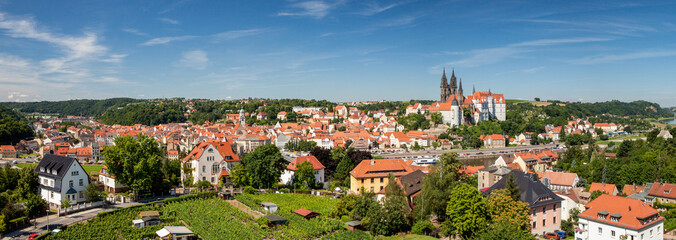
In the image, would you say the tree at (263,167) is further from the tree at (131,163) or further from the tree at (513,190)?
the tree at (513,190)

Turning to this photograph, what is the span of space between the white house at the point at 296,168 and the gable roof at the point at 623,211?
22441 mm

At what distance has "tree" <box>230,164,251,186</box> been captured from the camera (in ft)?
122

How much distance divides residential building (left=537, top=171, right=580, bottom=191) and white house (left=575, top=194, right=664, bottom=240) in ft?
52.5

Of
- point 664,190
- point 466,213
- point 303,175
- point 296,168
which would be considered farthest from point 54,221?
point 664,190

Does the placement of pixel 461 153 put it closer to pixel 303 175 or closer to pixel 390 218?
pixel 303 175

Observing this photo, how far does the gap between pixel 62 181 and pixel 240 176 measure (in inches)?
499

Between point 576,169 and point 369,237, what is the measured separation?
3377cm

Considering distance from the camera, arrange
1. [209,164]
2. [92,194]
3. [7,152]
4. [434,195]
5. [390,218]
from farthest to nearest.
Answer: [7,152] → [209,164] → [92,194] → [434,195] → [390,218]

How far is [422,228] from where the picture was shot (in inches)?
1048

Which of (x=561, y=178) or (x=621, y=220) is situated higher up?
(x=621, y=220)

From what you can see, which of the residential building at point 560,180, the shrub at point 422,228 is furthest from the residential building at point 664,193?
the shrub at point 422,228

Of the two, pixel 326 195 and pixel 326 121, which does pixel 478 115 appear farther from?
pixel 326 195

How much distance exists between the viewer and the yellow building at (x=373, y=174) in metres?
37.9

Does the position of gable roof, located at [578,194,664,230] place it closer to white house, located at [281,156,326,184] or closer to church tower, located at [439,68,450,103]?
white house, located at [281,156,326,184]
